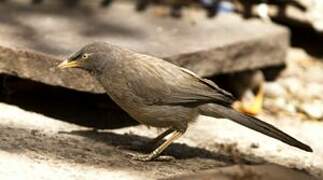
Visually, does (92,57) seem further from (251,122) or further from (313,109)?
(313,109)

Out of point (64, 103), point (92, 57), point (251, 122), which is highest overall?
point (92, 57)

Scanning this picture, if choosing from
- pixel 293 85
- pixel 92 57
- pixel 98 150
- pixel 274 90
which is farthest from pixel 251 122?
pixel 293 85

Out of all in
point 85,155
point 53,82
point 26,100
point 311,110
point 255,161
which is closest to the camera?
point 85,155

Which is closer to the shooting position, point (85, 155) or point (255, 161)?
point (85, 155)

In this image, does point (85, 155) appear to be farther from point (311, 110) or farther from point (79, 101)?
point (311, 110)

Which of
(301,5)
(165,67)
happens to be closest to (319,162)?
(165,67)

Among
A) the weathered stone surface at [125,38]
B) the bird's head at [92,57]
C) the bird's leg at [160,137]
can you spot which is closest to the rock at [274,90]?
the weathered stone surface at [125,38]

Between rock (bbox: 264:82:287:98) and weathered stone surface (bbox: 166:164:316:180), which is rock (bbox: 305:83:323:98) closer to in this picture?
rock (bbox: 264:82:287:98)
